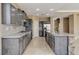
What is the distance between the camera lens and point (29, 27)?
1515cm

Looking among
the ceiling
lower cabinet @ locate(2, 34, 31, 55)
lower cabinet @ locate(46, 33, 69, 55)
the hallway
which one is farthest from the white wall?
lower cabinet @ locate(2, 34, 31, 55)

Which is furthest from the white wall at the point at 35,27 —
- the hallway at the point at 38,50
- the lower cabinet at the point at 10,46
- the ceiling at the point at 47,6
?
the lower cabinet at the point at 10,46

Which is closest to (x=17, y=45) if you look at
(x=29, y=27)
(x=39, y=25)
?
(x=29, y=27)

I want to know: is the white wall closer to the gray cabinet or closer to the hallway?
the hallway

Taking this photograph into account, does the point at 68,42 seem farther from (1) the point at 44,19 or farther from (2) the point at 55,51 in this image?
(1) the point at 44,19

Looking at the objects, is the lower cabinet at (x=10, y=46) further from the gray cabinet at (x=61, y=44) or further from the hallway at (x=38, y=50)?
the gray cabinet at (x=61, y=44)

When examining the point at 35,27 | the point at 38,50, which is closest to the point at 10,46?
the point at 38,50

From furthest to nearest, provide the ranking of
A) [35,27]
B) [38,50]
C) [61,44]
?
[35,27], [38,50], [61,44]

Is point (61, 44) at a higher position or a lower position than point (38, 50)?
higher

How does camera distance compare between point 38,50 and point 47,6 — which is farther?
point 47,6

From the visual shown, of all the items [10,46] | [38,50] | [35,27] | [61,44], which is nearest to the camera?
[10,46]

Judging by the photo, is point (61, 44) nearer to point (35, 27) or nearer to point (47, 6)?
point (47, 6)
